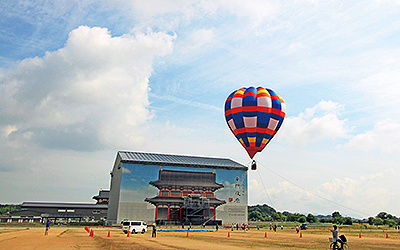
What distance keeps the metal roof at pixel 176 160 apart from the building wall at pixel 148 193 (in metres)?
0.94

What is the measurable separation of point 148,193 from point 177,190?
6.84m

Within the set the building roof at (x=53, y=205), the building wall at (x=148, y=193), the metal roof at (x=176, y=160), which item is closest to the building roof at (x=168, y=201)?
the building wall at (x=148, y=193)

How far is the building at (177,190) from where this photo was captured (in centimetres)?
6378

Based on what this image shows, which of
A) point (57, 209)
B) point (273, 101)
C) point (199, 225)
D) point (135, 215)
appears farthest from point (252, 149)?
point (57, 209)

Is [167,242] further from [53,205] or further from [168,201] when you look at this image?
[53,205]

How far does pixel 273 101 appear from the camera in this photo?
111 feet

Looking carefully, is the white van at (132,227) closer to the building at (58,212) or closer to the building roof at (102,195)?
the building at (58,212)

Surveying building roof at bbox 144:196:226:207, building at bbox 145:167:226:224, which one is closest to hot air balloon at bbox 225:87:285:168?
building at bbox 145:167:226:224

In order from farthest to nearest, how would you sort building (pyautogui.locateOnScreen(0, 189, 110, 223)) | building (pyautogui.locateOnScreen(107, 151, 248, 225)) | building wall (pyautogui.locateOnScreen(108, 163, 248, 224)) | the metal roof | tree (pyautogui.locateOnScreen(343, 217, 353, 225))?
tree (pyautogui.locateOnScreen(343, 217, 353, 225)) → building (pyautogui.locateOnScreen(0, 189, 110, 223)) → the metal roof → building (pyautogui.locateOnScreen(107, 151, 248, 225)) → building wall (pyautogui.locateOnScreen(108, 163, 248, 224))

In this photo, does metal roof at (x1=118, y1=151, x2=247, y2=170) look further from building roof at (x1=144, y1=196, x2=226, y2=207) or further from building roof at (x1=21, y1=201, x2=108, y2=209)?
building roof at (x1=21, y1=201, x2=108, y2=209)

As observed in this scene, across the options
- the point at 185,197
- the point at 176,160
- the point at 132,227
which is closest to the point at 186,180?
the point at 185,197

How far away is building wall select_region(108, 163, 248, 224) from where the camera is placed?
63.2 metres

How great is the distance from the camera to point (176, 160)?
234ft

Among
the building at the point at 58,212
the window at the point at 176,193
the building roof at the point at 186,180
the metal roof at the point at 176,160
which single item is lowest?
the building at the point at 58,212
